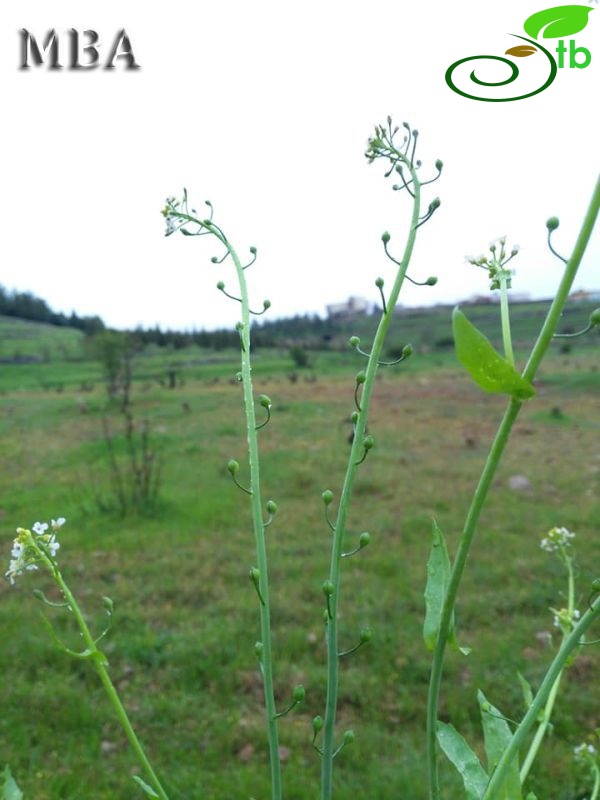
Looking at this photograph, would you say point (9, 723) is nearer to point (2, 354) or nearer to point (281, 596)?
point (281, 596)

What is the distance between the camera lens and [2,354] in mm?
20250

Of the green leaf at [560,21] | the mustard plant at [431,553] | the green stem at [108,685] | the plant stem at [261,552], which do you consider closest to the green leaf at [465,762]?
the mustard plant at [431,553]

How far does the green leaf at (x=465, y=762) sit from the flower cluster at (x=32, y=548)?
0.49 meters

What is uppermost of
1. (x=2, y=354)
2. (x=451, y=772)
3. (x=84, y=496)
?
(x=2, y=354)

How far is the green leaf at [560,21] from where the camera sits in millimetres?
958

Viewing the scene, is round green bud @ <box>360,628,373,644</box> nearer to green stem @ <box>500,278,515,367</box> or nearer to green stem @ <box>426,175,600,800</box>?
green stem @ <box>426,175,600,800</box>

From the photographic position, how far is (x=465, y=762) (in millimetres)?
785

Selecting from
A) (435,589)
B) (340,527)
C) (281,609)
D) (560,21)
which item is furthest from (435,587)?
(281,609)

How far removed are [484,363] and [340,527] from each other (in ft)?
0.74

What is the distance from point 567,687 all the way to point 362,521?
3104mm

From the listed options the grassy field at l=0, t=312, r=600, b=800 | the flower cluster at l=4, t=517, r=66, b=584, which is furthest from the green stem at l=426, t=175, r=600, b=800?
the grassy field at l=0, t=312, r=600, b=800

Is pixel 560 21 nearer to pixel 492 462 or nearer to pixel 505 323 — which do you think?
pixel 505 323

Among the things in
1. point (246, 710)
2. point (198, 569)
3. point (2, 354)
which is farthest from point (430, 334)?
point (246, 710)

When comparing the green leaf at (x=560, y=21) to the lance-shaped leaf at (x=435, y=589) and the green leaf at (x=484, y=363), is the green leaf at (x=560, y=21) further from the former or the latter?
the lance-shaped leaf at (x=435, y=589)
